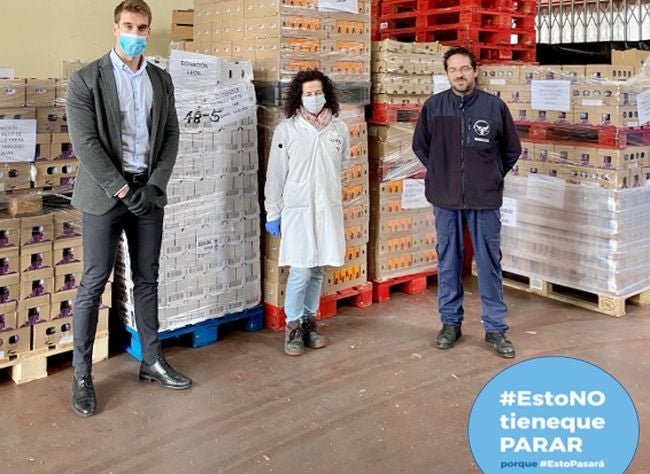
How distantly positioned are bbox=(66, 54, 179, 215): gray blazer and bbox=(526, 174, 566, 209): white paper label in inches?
139

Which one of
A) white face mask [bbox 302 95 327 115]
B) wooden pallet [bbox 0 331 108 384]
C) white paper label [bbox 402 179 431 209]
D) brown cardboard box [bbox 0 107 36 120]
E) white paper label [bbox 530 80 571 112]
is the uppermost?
white paper label [bbox 530 80 571 112]

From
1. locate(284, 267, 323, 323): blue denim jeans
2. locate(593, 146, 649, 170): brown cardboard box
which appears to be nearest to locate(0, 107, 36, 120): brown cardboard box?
locate(284, 267, 323, 323): blue denim jeans

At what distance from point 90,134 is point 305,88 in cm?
153

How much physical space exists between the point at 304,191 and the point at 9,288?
1.96 meters

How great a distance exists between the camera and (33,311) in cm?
449

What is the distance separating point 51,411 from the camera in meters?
4.08

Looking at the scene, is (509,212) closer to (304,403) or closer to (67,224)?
(304,403)

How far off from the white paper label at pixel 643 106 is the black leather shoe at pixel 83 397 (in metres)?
4.58

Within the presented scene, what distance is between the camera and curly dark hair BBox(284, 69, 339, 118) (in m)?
4.73

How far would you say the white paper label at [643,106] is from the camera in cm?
568

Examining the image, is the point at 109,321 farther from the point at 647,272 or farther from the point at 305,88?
the point at 647,272

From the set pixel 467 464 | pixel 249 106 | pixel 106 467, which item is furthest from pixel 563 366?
pixel 249 106

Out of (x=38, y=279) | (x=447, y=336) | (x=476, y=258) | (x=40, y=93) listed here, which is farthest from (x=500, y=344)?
(x=40, y=93)

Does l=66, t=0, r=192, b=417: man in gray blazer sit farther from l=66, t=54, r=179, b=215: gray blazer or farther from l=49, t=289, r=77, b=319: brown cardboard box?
l=49, t=289, r=77, b=319: brown cardboard box
